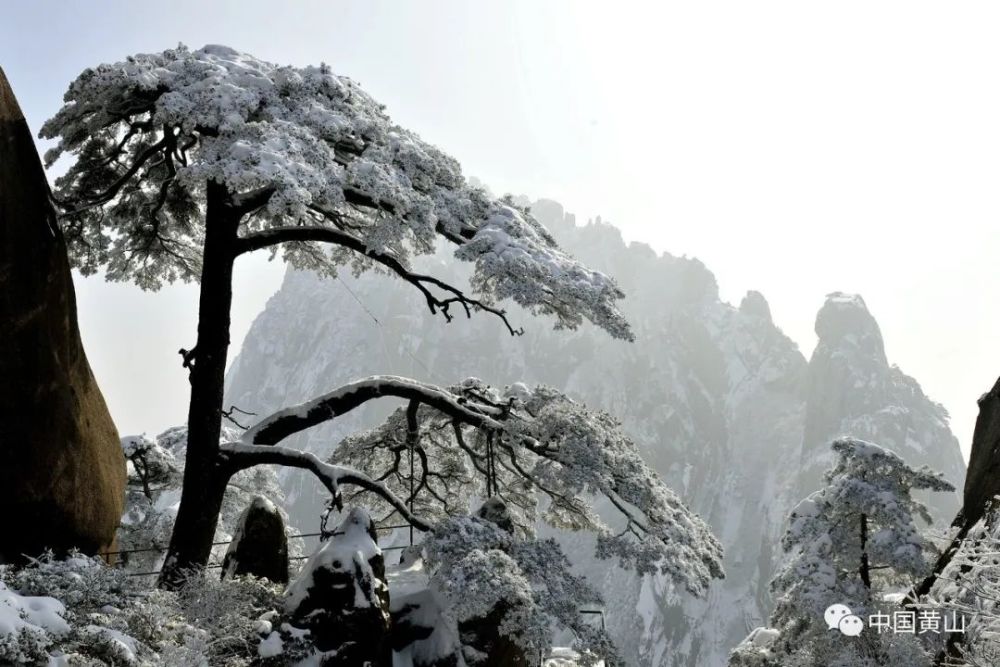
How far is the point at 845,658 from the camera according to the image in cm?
1059

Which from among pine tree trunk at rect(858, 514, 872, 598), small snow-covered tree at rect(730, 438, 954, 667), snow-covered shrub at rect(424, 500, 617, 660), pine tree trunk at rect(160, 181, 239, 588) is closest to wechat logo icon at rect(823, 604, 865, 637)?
small snow-covered tree at rect(730, 438, 954, 667)

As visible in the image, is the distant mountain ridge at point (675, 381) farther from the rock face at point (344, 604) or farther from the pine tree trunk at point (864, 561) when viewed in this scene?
the rock face at point (344, 604)

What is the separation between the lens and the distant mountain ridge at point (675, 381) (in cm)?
10569

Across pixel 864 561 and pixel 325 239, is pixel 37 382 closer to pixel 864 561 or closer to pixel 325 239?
pixel 325 239

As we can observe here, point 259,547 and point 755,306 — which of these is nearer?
point 259,547

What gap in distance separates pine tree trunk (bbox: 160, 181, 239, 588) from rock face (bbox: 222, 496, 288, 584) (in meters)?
0.48

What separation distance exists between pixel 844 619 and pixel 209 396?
9205mm

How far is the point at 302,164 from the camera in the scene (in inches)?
287

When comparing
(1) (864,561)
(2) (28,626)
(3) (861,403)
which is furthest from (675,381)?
(2) (28,626)

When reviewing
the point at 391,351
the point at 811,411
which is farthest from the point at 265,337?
the point at 811,411

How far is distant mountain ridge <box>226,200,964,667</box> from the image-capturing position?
106 m

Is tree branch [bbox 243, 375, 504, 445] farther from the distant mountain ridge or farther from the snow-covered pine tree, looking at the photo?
the distant mountain ridge

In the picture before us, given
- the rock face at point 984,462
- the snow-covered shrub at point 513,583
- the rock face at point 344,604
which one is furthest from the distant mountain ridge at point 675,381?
the rock face at point 344,604

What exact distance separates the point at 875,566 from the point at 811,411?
4753 inches
